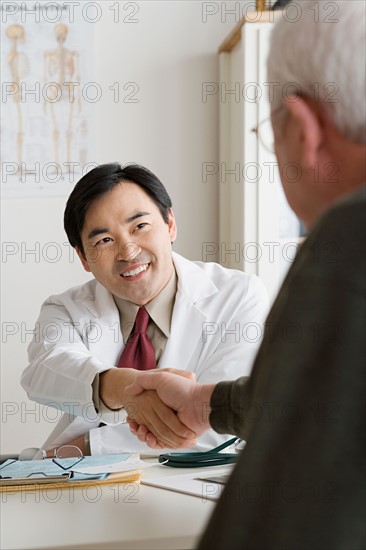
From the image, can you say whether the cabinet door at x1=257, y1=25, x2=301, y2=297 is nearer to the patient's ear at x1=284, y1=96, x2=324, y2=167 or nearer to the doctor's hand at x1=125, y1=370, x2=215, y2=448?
the doctor's hand at x1=125, y1=370, x2=215, y2=448

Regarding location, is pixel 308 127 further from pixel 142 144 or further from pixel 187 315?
pixel 142 144

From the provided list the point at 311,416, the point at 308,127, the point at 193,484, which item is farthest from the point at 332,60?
the point at 193,484

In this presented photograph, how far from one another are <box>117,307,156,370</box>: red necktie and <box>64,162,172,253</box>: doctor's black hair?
27 cm

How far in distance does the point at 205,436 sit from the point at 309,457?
1.25m

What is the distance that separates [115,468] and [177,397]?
0.19 metres

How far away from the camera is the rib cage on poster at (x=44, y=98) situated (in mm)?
3500

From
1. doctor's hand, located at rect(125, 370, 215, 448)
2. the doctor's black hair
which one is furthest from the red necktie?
doctor's hand, located at rect(125, 370, 215, 448)

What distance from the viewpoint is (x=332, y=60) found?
35.5 inches

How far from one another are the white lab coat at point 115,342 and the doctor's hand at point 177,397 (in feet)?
0.80

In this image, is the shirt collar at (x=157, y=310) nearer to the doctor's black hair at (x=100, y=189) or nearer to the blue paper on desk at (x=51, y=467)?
the doctor's black hair at (x=100, y=189)

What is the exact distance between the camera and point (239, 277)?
240cm

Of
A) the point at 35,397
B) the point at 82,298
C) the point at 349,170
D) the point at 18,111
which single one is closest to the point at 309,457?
the point at 349,170

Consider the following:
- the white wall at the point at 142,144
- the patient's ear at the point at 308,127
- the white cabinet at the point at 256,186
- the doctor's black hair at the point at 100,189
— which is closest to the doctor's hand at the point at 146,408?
→ the doctor's black hair at the point at 100,189

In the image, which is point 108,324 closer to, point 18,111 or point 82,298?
point 82,298
